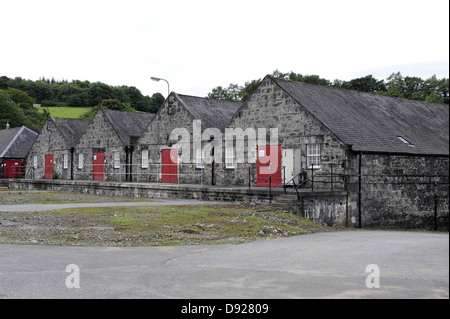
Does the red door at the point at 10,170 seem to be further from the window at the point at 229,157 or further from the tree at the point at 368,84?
the tree at the point at 368,84

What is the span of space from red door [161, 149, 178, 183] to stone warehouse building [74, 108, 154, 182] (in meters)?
3.05

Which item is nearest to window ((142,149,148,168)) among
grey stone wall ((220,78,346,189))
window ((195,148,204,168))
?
window ((195,148,204,168))

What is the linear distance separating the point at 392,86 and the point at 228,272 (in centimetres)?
4965

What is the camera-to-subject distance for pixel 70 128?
43.9 m

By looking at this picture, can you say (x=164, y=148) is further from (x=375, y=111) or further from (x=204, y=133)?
(x=375, y=111)

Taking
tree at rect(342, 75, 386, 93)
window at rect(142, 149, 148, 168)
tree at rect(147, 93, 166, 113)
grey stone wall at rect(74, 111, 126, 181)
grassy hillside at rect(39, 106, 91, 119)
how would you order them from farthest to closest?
1. tree at rect(147, 93, 166, 113)
2. grassy hillside at rect(39, 106, 91, 119)
3. tree at rect(342, 75, 386, 93)
4. grey stone wall at rect(74, 111, 126, 181)
5. window at rect(142, 149, 148, 168)

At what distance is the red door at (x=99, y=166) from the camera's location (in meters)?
37.6

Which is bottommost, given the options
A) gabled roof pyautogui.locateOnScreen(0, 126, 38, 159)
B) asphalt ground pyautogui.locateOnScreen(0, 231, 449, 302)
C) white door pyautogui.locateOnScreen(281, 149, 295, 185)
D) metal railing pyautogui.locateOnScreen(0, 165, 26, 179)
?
asphalt ground pyautogui.locateOnScreen(0, 231, 449, 302)

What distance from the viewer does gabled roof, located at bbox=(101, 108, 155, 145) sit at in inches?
1442

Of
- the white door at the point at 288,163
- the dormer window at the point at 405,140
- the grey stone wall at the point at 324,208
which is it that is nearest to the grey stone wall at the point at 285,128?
the white door at the point at 288,163

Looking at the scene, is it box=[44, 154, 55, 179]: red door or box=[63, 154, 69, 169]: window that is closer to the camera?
box=[63, 154, 69, 169]: window

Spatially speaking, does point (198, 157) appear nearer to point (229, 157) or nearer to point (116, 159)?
point (229, 157)

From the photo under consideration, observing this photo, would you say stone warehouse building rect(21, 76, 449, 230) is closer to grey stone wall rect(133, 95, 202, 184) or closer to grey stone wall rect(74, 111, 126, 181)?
grey stone wall rect(133, 95, 202, 184)

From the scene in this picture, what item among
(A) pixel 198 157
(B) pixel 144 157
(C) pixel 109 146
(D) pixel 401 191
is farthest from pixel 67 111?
(D) pixel 401 191
